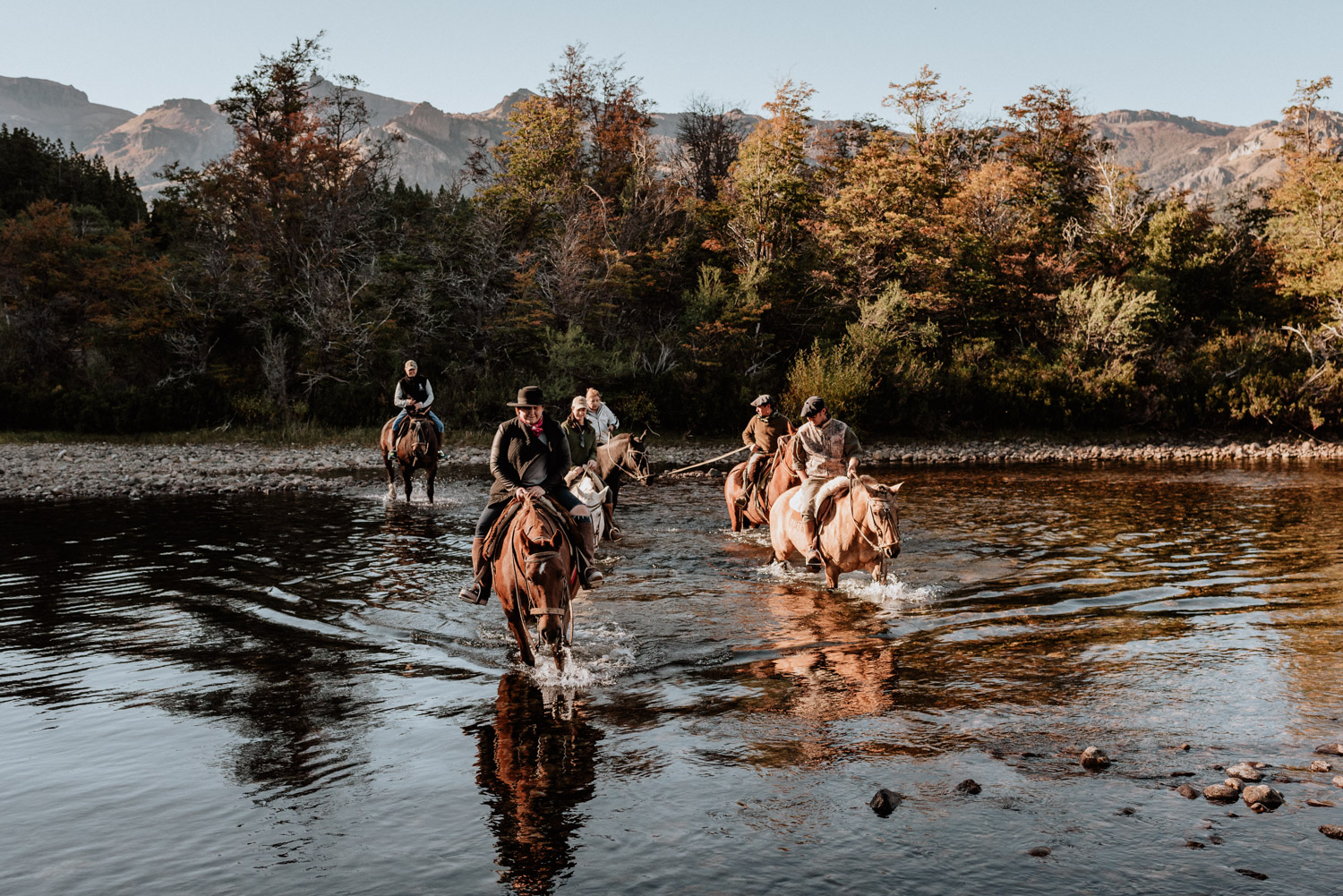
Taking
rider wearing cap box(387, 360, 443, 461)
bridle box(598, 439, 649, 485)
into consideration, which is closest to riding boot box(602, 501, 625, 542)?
bridle box(598, 439, 649, 485)

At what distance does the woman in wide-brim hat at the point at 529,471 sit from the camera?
8492 millimetres

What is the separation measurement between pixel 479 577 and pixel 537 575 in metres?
1.33

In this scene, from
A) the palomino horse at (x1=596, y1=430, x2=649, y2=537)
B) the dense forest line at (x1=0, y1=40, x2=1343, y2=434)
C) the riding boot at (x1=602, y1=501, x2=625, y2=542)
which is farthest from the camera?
the dense forest line at (x1=0, y1=40, x2=1343, y2=434)

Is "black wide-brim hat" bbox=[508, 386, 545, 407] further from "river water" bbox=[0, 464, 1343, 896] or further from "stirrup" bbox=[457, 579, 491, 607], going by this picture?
"river water" bbox=[0, 464, 1343, 896]

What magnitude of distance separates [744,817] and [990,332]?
39631 millimetres

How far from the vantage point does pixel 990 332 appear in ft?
138

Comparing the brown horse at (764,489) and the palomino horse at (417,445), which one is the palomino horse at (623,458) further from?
the palomino horse at (417,445)

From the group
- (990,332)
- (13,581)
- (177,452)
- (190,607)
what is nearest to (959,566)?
(190,607)

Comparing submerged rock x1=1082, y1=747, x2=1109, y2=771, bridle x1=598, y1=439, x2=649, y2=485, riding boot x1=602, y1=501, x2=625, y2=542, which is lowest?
submerged rock x1=1082, y1=747, x2=1109, y2=771

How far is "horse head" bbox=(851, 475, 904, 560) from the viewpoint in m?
10.2

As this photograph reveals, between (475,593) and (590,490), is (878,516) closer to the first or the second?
(590,490)

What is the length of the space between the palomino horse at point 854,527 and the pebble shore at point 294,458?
48.6 feet

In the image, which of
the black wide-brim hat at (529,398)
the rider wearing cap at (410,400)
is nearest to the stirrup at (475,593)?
the black wide-brim hat at (529,398)

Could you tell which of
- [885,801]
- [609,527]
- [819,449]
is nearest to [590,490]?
[609,527]
